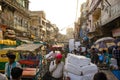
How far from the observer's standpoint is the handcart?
11.5 m

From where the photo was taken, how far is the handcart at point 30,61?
1153 cm

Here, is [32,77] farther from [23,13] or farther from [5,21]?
[23,13]

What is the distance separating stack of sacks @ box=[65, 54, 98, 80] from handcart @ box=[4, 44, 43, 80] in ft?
13.3

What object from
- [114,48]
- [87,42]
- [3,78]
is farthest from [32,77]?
[87,42]

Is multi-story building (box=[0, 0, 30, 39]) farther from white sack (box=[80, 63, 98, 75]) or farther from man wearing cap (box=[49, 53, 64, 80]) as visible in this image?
white sack (box=[80, 63, 98, 75])

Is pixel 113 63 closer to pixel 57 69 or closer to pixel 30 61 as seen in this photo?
pixel 30 61

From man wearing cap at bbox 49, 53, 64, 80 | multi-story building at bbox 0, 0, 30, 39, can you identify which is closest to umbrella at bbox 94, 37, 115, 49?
man wearing cap at bbox 49, 53, 64, 80

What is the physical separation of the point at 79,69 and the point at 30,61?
31.8 feet

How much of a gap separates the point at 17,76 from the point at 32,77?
6.14 m

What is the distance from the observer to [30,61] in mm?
16828

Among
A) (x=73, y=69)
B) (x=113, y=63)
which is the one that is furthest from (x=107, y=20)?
(x=73, y=69)

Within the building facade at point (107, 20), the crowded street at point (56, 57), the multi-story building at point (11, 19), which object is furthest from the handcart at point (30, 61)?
the multi-story building at point (11, 19)

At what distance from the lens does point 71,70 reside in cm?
738

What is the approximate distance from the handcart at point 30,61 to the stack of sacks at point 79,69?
4.04 metres
